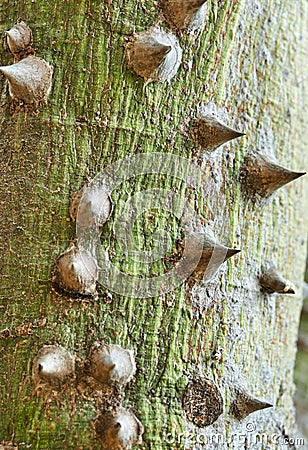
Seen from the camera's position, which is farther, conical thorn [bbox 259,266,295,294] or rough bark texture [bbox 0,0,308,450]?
conical thorn [bbox 259,266,295,294]

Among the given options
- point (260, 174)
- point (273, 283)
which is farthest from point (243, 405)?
point (260, 174)

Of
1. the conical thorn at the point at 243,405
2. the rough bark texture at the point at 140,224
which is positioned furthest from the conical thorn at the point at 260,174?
the conical thorn at the point at 243,405

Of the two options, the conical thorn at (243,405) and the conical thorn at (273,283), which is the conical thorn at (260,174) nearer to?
the conical thorn at (273,283)

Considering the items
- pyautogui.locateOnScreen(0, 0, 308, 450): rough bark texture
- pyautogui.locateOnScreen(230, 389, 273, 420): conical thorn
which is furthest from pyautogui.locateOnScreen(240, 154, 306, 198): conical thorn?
pyautogui.locateOnScreen(230, 389, 273, 420): conical thorn

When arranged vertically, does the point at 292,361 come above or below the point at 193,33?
below

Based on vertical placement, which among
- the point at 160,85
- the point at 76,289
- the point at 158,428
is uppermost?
the point at 160,85

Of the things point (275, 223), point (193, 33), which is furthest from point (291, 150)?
point (193, 33)

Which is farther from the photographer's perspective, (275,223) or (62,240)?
(275,223)

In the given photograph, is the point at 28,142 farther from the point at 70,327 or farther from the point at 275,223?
the point at 275,223

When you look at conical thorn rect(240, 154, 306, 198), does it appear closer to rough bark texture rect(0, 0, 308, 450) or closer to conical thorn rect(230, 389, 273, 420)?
rough bark texture rect(0, 0, 308, 450)
